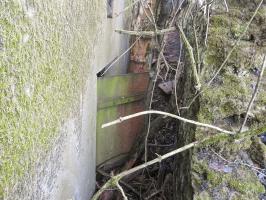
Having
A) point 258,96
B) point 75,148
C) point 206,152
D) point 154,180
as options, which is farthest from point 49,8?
point 154,180

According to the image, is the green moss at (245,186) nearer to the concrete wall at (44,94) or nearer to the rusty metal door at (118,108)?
the concrete wall at (44,94)

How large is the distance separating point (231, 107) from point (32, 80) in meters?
1.62

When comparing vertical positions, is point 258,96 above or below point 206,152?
above

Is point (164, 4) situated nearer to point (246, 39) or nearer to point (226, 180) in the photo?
point (246, 39)

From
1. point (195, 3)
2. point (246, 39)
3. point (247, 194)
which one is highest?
point (195, 3)

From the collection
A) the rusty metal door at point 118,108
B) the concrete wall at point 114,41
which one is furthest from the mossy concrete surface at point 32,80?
the rusty metal door at point 118,108

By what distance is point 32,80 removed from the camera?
123 cm

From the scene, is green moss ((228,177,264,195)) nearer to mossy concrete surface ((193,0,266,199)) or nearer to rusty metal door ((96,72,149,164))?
mossy concrete surface ((193,0,266,199))

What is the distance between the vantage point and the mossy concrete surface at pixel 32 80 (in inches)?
40.8

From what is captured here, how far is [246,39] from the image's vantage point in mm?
2998

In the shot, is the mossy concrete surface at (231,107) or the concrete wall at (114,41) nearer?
the mossy concrete surface at (231,107)

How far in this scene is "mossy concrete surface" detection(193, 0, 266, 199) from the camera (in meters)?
2.04

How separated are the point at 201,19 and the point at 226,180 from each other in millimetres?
1712

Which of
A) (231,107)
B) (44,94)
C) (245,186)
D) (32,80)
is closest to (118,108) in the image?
(231,107)
